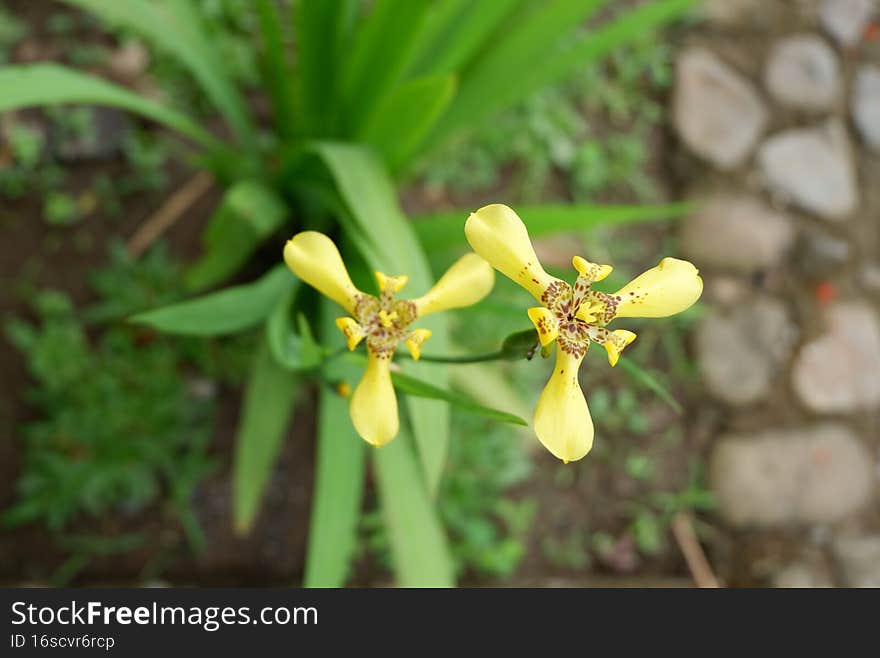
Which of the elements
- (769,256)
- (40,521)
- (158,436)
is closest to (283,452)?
(158,436)

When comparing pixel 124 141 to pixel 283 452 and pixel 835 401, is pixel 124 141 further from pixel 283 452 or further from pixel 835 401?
pixel 835 401

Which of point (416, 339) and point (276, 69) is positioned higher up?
point (276, 69)

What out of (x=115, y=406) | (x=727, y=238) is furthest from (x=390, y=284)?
(x=727, y=238)

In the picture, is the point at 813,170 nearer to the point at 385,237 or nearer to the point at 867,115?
the point at 867,115

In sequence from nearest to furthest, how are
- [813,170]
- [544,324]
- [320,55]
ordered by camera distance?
[544,324] < [320,55] < [813,170]

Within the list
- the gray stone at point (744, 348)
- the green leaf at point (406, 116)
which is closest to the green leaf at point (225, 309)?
the green leaf at point (406, 116)

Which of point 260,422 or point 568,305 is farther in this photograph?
point 260,422
